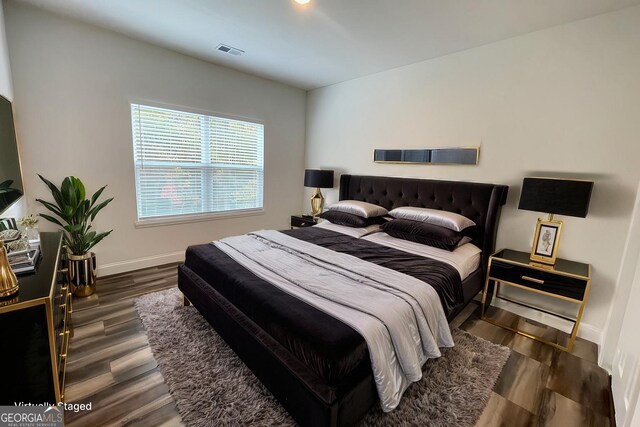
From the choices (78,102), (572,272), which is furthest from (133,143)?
(572,272)

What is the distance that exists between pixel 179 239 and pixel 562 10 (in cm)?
451

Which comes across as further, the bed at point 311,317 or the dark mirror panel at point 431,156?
the dark mirror panel at point 431,156

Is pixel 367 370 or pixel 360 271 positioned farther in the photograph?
pixel 360 271

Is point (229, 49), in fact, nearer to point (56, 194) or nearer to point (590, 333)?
point (56, 194)

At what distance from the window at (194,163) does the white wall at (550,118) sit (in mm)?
2200

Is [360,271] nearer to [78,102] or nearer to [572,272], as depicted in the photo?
[572,272]

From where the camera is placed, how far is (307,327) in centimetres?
142

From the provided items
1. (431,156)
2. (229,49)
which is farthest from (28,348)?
(431,156)

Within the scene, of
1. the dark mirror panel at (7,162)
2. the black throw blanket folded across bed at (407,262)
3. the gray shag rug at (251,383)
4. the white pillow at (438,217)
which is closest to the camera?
the gray shag rug at (251,383)

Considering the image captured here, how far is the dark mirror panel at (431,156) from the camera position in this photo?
117 inches

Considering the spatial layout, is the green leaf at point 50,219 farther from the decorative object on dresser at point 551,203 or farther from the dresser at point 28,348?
the decorative object on dresser at point 551,203

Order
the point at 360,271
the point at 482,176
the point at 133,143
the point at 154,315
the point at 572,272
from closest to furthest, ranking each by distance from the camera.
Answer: the point at 360,271
the point at 572,272
the point at 154,315
the point at 482,176
the point at 133,143

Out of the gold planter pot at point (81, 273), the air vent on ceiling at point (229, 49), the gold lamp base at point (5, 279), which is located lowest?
the gold planter pot at point (81, 273)

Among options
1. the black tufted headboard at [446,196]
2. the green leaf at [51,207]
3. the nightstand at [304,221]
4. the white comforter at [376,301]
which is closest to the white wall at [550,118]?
the black tufted headboard at [446,196]
